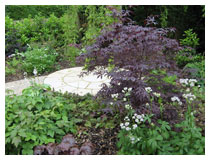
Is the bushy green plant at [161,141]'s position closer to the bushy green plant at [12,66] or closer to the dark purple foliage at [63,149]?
the dark purple foliage at [63,149]

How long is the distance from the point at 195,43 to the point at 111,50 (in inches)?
132

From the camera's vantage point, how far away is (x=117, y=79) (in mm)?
2633

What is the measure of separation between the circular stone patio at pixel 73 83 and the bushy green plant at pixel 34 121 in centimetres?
112

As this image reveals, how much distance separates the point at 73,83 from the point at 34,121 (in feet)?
6.80

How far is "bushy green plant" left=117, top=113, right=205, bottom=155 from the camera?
2184 mm

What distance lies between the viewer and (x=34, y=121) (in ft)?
8.23

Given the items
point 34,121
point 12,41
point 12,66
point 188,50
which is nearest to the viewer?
point 34,121

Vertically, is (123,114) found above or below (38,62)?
below

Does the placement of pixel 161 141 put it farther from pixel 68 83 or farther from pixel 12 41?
pixel 12 41

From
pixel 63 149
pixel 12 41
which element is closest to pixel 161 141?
pixel 63 149

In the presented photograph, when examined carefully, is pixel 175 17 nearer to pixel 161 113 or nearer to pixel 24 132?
pixel 161 113

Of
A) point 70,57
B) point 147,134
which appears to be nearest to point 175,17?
point 70,57

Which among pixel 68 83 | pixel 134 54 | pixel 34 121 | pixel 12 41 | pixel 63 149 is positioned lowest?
pixel 63 149

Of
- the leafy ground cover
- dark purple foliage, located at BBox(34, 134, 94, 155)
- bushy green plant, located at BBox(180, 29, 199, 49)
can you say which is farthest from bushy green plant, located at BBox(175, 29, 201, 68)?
dark purple foliage, located at BBox(34, 134, 94, 155)
